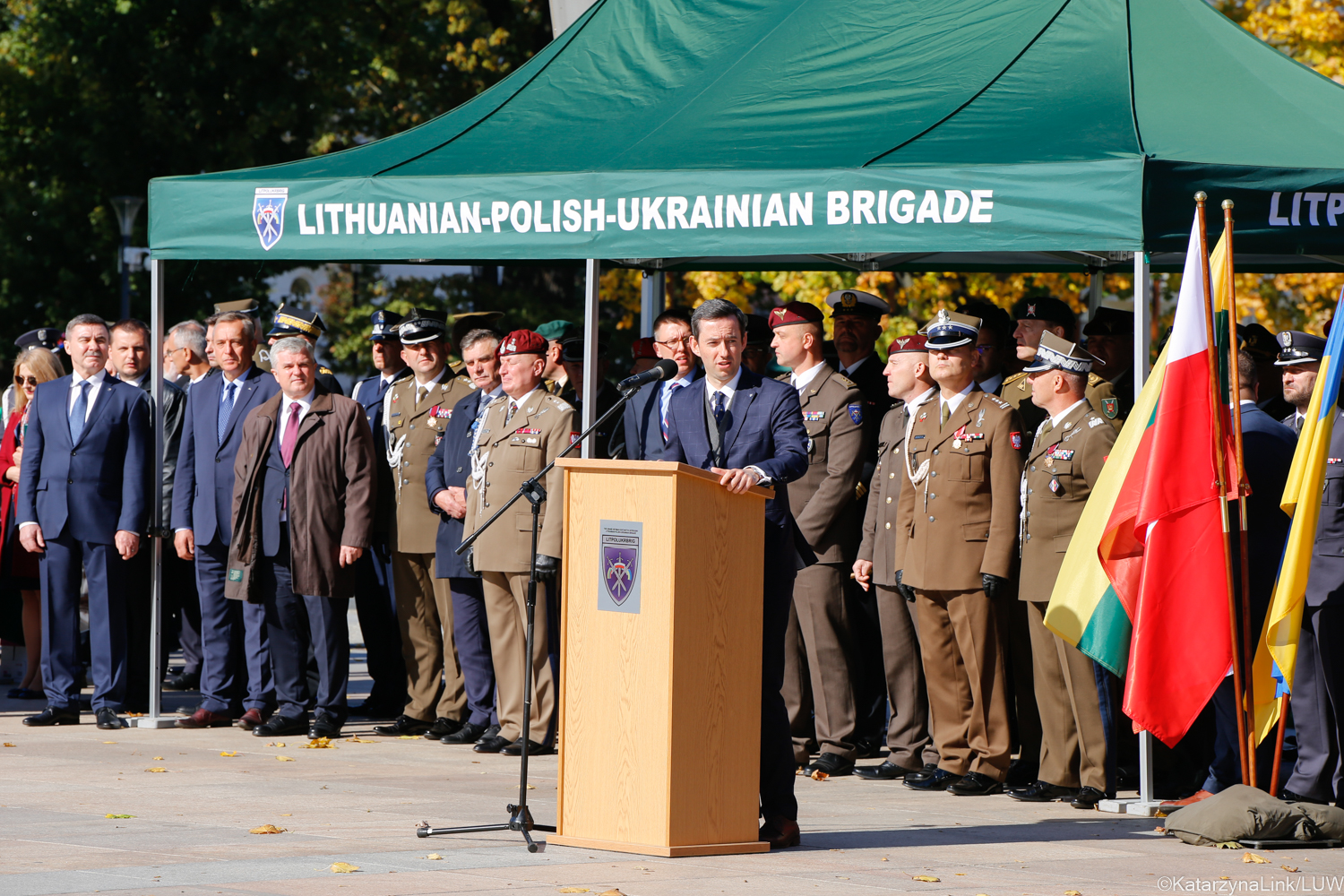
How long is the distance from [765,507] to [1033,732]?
2570mm

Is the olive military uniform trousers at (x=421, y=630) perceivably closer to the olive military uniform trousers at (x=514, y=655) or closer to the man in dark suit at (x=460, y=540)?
the man in dark suit at (x=460, y=540)

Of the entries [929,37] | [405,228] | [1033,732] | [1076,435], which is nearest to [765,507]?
[1076,435]

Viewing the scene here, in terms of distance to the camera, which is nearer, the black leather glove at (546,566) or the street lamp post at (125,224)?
the black leather glove at (546,566)

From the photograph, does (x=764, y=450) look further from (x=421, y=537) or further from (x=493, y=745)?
(x=421, y=537)

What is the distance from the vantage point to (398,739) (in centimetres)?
1002

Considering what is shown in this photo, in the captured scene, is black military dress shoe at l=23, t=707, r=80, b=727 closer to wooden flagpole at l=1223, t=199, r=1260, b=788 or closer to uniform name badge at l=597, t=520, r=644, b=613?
uniform name badge at l=597, t=520, r=644, b=613

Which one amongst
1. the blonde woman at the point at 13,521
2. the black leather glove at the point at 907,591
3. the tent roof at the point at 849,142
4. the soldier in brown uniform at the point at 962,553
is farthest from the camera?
the blonde woman at the point at 13,521

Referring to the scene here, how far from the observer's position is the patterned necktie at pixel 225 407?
34.2 ft

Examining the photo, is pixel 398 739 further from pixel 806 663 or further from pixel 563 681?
pixel 563 681

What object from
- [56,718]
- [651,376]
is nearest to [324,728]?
[56,718]

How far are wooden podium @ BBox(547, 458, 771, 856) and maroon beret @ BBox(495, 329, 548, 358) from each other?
9.70 ft

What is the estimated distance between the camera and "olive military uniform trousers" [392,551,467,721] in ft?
33.8

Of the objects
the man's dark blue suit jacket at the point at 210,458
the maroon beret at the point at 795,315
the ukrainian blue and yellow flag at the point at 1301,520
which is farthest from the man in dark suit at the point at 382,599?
the ukrainian blue and yellow flag at the point at 1301,520

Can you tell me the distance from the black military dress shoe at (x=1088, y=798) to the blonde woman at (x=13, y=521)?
6521 mm
